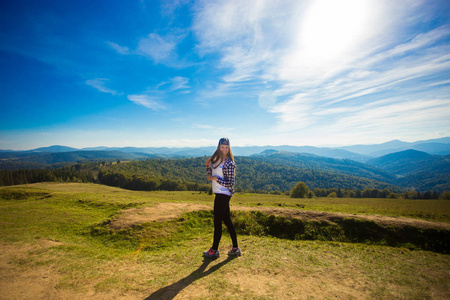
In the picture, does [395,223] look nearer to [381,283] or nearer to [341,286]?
[381,283]

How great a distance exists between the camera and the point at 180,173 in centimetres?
19950

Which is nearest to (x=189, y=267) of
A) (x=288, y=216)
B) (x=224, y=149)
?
(x=224, y=149)

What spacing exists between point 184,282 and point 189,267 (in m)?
0.92

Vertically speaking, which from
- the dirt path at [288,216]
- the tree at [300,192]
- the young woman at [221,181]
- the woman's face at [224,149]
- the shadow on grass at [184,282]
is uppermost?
the woman's face at [224,149]

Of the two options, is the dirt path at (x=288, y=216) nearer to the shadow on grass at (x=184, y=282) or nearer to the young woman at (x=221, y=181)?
the young woman at (x=221, y=181)

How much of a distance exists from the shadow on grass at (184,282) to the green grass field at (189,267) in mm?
27

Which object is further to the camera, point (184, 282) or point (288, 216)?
point (288, 216)

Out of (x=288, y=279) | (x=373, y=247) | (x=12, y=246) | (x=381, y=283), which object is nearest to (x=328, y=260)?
(x=381, y=283)

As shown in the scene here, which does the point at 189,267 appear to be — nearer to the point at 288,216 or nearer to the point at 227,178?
the point at 227,178

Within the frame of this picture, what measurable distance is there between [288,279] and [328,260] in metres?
2.42

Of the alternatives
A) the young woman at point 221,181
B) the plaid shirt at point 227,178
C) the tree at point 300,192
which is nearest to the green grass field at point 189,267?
the young woman at point 221,181

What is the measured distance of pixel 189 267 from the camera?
5961 millimetres

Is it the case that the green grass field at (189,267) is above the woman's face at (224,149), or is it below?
below

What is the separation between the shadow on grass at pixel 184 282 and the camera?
4457mm
